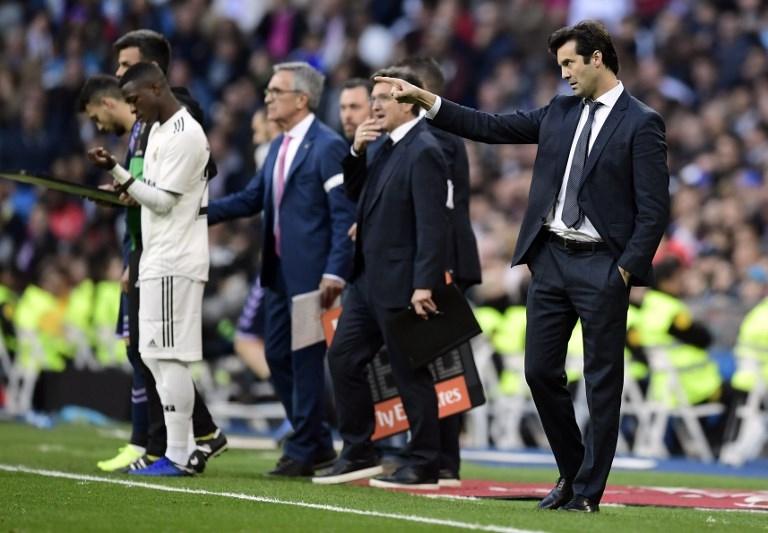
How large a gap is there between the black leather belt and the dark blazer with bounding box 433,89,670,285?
68 mm

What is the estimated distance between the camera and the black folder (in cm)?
887

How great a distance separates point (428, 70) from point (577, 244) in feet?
8.97

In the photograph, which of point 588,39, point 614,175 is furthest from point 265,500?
point 588,39

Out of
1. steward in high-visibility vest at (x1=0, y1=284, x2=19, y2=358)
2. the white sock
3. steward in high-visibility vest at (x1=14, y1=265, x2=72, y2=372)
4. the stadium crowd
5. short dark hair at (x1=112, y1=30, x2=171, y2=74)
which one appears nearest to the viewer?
the white sock

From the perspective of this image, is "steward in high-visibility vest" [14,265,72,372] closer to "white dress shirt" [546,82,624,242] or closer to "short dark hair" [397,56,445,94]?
"short dark hair" [397,56,445,94]

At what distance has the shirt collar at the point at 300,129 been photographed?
392 inches

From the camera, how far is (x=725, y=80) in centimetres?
1816

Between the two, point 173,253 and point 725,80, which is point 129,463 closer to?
point 173,253

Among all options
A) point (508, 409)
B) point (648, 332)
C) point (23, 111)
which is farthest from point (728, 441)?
point (23, 111)

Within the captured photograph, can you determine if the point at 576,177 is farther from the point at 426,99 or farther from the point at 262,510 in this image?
the point at 262,510

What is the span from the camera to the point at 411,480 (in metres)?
8.86

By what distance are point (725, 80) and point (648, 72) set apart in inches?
33.8

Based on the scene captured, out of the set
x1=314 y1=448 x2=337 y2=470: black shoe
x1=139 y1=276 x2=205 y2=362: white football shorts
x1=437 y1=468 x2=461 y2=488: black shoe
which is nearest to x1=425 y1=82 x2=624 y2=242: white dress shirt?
x1=139 y1=276 x2=205 y2=362: white football shorts

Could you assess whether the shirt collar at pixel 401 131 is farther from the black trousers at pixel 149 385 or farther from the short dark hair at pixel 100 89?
the short dark hair at pixel 100 89
